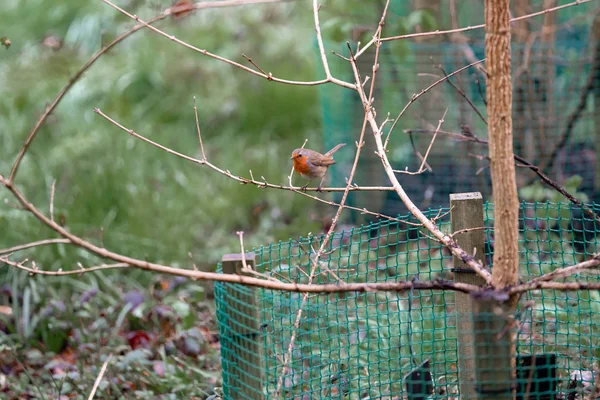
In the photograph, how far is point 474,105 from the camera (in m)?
5.02

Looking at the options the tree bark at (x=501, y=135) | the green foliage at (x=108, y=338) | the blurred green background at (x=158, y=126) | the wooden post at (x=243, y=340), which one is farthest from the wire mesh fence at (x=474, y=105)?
the tree bark at (x=501, y=135)

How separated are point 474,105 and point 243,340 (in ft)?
9.76

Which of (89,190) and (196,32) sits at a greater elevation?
(196,32)

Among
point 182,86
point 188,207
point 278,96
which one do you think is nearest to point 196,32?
point 182,86

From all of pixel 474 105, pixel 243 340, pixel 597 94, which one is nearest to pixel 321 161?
pixel 474 105

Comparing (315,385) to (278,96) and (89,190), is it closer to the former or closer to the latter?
(89,190)

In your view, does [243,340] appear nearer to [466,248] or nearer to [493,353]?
[466,248]

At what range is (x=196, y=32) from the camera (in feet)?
26.8

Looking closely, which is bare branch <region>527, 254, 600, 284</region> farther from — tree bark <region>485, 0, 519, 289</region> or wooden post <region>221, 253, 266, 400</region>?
wooden post <region>221, 253, 266, 400</region>

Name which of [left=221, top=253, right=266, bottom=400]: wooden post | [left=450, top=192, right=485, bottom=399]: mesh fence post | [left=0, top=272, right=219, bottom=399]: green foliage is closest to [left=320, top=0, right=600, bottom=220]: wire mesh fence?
[left=0, top=272, right=219, bottom=399]: green foliage

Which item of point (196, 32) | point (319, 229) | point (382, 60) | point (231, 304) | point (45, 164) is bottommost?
point (231, 304)

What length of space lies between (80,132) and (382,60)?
2.32 m

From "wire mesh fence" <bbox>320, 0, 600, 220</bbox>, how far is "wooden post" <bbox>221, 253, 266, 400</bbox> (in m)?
2.38

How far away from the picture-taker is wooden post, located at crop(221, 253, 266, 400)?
256cm
